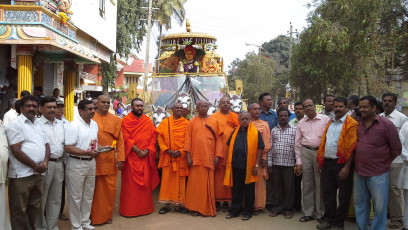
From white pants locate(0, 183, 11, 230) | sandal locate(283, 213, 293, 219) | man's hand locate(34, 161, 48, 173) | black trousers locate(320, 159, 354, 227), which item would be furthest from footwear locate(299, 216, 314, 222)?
white pants locate(0, 183, 11, 230)

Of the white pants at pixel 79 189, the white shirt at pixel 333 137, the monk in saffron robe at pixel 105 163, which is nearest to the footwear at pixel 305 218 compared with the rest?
the white shirt at pixel 333 137

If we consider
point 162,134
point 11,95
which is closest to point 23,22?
point 11,95

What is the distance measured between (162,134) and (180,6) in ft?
88.6

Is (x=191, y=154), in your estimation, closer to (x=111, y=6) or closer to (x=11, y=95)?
(x=11, y=95)

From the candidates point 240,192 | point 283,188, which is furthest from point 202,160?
point 283,188

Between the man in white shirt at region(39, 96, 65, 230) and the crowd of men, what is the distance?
0.01 metres

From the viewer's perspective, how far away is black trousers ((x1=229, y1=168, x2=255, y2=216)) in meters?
5.49

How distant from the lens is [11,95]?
9727 mm

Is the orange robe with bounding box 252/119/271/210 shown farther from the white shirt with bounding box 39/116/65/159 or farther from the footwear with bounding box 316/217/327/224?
the white shirt with bounding box 39/116/65/159

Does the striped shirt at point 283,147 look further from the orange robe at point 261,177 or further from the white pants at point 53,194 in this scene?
the white pants at point 53,194

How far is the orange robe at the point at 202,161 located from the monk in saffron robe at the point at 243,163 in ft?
0.91

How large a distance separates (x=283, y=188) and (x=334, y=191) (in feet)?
2.99

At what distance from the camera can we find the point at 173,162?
19.0 feet

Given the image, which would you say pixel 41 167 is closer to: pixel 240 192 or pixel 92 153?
pixel 92 153
